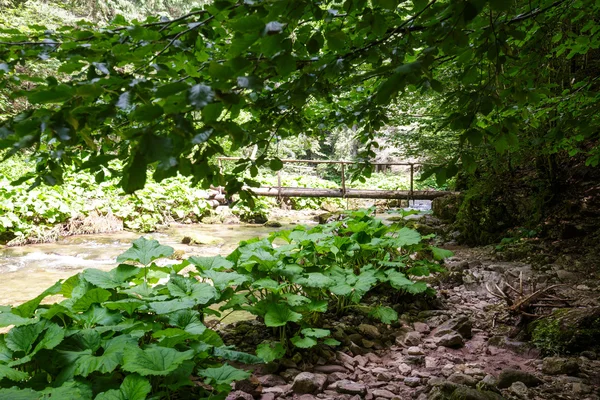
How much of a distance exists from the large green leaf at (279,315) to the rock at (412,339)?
960mm

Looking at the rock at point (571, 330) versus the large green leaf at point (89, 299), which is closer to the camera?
the large green leaf at point (89, 299)

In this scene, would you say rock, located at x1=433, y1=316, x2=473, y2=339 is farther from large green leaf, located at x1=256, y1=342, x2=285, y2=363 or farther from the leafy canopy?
the leafy canopy

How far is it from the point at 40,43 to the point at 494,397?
2.36m

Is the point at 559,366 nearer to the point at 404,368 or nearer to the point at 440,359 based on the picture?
the point at 440,359

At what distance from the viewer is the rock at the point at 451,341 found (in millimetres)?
2689

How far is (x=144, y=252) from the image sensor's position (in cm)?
256

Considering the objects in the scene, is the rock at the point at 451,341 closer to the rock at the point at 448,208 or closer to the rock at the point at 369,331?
the rock at the point at 369,331

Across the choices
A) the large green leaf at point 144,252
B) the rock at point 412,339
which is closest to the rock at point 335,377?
the rock at point 412,339

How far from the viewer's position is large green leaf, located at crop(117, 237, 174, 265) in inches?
98.0

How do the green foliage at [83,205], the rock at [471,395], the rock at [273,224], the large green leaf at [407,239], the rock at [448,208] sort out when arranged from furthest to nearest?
the rock at [273,224], the rock at [448,208], the green foliage at [83,205], the large green leaf at [407,239], the rock at [471,395]

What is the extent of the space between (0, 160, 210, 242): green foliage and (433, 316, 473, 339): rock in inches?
239

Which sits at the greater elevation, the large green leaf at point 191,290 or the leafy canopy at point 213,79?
the leafy canopy at point 213,79

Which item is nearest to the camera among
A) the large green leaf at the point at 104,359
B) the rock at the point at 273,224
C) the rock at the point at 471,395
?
the large green leaf at the point at 104,359

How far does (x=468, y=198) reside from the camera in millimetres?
6398
